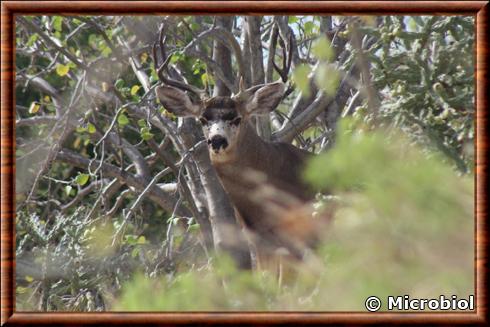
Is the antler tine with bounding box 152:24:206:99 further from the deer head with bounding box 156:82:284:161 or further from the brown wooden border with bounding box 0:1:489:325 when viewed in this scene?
the brown wooden border with bounding box 0:1:489:325

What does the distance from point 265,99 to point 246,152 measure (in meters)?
0.51

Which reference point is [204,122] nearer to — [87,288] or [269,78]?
[269,78]

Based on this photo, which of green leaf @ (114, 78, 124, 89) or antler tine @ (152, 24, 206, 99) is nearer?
antler tine @ (152, 24, 206, 99)

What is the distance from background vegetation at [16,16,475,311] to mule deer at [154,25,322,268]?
0.84 feet

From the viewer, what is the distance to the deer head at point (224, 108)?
27.2 ft

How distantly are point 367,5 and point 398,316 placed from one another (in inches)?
69.5

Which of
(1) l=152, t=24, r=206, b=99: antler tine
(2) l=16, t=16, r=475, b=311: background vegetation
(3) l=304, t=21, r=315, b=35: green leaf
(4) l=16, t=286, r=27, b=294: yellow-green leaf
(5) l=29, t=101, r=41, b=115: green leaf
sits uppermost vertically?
(3) l=304, t=21, r=315, b=35: green leaf

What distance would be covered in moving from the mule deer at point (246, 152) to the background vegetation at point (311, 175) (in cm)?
25

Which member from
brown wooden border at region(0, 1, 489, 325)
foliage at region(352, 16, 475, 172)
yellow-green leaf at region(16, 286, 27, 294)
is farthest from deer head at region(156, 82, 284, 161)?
brown wooden border at region(0, 1, 489, 325)

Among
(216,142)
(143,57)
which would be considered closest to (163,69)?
(216,142)

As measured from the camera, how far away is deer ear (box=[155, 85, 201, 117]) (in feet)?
28.0

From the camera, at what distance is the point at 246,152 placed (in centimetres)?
860

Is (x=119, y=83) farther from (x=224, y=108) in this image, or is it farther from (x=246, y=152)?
(x=246, y=152)

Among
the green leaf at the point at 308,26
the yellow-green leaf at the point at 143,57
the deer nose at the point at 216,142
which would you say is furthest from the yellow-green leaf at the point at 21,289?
the green leaf at the point at 308,26
